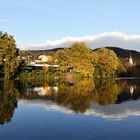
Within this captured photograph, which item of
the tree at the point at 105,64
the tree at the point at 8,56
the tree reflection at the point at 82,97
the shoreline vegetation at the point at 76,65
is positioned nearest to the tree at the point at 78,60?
the shoreline vegetation at the point at 76,65

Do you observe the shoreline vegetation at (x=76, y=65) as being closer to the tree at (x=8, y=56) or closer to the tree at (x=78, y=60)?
the tree at (x=78, y=60)

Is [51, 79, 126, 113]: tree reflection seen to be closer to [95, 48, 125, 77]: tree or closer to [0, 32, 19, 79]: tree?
[0, 32, 19, 79]: tree

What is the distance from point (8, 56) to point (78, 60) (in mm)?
34271

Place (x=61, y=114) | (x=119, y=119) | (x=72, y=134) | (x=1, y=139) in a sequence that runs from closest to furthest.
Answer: (x=1, y=139), (x=72, y=134), (x=119, y=119), (x=61, y=114)

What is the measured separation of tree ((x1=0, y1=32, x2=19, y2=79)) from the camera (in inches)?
3435

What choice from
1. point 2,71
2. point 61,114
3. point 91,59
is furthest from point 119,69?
point 61,114

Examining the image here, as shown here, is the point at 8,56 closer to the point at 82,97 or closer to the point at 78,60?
the point at 78,60

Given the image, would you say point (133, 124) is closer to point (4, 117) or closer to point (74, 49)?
point (4, 117)

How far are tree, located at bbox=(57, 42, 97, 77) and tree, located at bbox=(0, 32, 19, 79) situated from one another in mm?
30889

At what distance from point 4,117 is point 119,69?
Answer: 123 m

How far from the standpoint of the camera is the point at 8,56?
88000 millimetres

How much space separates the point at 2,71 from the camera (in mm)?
91438

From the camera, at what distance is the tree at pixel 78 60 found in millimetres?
A: 116125

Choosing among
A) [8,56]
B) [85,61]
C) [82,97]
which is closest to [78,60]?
[85,61]
